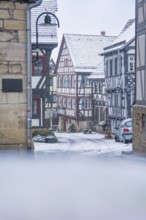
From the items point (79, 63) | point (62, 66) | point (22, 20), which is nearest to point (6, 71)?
point (22, 20)

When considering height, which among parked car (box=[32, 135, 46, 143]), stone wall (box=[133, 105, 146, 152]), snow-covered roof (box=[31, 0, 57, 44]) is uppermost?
snow-covered roof (box=[31, 0, 57, 44])

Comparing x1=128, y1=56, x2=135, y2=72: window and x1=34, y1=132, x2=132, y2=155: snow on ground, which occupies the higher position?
x1=128, y1=56, x2=135, y2=72: window

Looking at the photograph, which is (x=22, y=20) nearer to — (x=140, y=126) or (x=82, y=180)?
(x=82, y=180)

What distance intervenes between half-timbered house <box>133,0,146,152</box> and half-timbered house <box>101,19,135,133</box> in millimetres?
8731

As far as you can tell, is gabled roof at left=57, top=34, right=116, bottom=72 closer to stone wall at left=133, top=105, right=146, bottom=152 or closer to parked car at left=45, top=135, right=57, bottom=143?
parked car at left=45, top=135, right=57, bottom=143

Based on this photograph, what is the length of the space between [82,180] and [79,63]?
82.4 feet

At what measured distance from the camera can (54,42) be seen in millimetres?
17812

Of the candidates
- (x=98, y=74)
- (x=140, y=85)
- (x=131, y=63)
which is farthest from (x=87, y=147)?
(x=98, y=74)

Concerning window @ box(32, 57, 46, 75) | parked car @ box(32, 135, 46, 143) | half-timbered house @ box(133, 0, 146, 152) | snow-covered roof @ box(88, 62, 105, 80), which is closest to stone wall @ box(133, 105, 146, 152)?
half-timbered house @ box(133, 0, 146, 152)

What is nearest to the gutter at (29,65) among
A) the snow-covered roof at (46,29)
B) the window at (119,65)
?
the snow-covered roof at (46,29)

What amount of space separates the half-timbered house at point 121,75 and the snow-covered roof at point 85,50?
13.6 feet

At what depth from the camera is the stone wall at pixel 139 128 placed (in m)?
12.2

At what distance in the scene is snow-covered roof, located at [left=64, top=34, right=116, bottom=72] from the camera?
2864 cm

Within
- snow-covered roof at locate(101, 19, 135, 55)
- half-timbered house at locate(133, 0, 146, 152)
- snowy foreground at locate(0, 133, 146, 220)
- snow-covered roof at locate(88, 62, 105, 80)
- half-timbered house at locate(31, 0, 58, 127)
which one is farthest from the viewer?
snow-covered roof at locate(88, 62, 105, 80)
